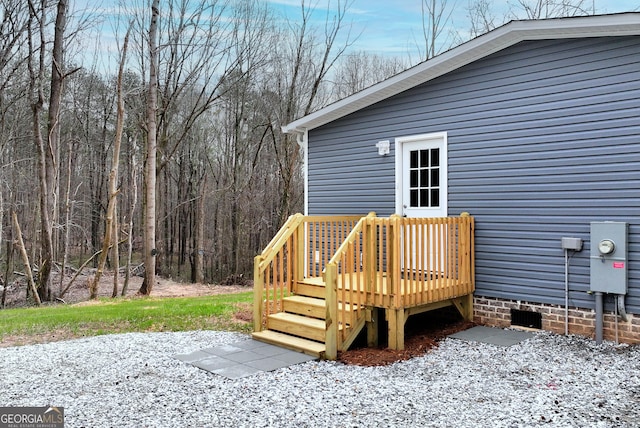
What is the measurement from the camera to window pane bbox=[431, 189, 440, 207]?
21.9 ft

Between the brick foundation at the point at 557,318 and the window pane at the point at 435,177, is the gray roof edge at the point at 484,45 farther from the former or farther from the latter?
the brick foundation at the point at 557,318

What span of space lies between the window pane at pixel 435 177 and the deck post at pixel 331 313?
98.1 inches

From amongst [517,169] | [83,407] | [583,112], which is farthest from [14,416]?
[583,112]

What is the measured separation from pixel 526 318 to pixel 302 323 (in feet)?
9.15

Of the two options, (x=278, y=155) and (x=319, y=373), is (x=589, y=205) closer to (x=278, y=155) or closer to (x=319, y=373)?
(x=319, y=373)

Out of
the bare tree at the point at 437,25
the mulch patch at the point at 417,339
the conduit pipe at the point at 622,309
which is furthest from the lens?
the bare tree at the point at 437,25

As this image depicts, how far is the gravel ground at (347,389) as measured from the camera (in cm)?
335

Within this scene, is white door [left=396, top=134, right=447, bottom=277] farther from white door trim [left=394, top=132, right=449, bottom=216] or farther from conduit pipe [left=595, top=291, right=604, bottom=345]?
conduit pipe [left=595, top=291, right=604, bottom=345]

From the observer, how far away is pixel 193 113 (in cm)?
1577

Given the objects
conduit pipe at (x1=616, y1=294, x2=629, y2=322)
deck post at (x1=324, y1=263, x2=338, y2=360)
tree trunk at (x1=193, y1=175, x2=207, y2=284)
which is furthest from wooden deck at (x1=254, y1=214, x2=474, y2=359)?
tree trunk at (x1=193, y1=175, x2=207, y2=284)

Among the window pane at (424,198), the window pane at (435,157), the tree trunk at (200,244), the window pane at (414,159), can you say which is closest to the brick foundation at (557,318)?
the window pane at (424,198)

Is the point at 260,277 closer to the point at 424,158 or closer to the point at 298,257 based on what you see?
the point at 298,257

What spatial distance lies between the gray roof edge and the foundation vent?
3.24 m

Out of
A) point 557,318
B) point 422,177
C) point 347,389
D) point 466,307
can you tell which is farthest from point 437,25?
point 347,389
